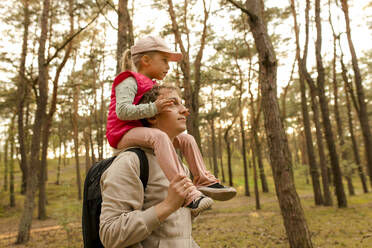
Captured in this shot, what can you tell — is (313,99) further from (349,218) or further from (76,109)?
(76,109)

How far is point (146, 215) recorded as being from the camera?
1303 millimetres

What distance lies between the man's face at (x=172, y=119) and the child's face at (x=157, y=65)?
271 mm

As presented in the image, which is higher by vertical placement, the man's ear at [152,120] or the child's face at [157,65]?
the child's face at [157,65]

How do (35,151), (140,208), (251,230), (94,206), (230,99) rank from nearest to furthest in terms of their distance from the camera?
(140,208)
(94,206)
(251,230)
(35,151)
(230,99)

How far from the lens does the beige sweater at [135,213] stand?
128 centimetres

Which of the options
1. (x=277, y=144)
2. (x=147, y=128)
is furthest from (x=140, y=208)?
(x=277, y=144)

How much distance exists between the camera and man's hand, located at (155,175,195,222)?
1.31 meters

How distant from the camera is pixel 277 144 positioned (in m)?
5.48

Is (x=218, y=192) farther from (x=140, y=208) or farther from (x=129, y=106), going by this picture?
(x=129, y=106)

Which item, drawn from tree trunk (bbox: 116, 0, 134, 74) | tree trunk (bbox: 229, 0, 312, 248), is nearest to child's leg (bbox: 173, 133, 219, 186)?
tree trunk (bbox: 229, 0, 312, 248)

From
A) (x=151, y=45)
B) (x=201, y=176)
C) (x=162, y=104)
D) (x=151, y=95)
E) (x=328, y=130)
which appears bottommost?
(x=201, y=176)

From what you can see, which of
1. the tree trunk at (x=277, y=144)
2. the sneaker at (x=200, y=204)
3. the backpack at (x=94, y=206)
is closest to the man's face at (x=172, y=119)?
the backpack at (x=94, y=206)

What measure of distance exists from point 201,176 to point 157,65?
83cm

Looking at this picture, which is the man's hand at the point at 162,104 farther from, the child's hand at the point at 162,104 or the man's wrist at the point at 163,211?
the man's wrist at the point at 163,211
